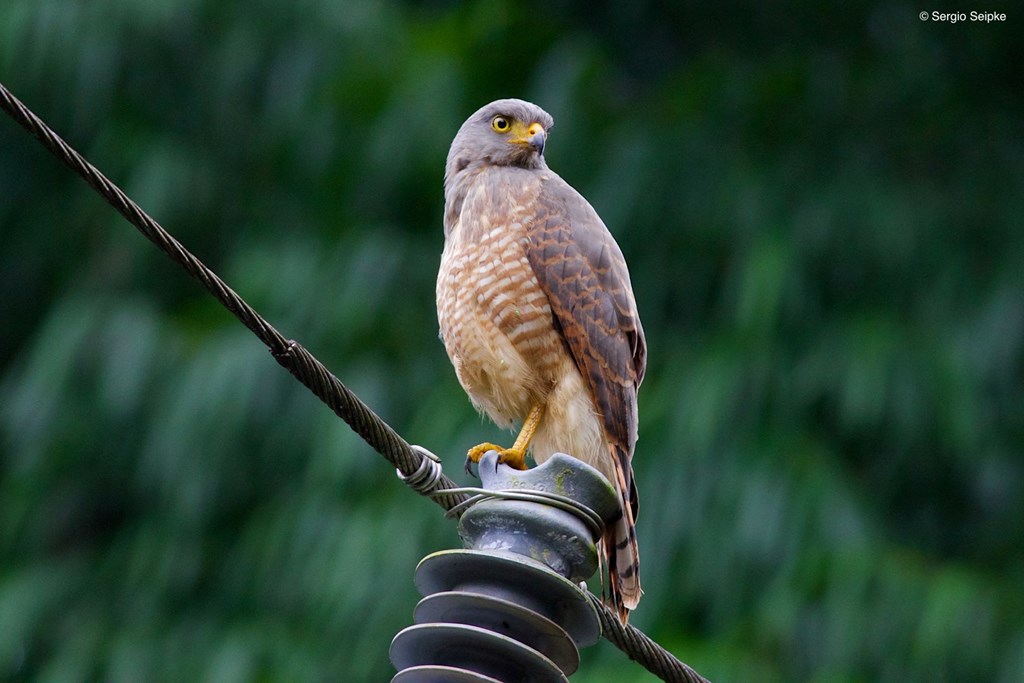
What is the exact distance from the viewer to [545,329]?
142 inches

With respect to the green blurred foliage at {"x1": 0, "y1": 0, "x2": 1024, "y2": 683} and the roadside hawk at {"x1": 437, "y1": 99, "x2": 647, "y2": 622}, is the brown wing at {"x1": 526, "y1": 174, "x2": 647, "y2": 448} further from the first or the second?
the green blurred foliage at {"x1": 0, "y1": 0, "x2": 1024, "y2": 683}

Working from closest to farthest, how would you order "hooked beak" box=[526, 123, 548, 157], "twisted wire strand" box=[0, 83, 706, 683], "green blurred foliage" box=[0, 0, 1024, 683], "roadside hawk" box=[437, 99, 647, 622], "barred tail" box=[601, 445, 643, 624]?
"twisted wire strand" box=[0, 83, 706, 683]
"barred tail" box=[601, 445, 643, 624]
"roadside hawk" box=[437, 99, 647, 622]
"hooked beak" box=[526, 123, 548, 157]
"green blurred foliage" box=[0, 0, 1024, 683]

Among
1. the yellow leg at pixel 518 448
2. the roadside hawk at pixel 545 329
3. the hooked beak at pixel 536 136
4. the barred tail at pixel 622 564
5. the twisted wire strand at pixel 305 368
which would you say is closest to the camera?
the twisted wire strand at pixel 305 368

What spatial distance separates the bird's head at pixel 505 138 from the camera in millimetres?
4109

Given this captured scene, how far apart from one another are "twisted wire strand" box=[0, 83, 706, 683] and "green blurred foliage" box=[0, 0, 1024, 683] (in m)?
3.02

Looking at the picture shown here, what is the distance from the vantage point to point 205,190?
26.8 ft

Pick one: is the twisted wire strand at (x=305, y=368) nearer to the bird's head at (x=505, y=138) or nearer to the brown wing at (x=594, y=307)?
the brown wing at (x=594, y=307)

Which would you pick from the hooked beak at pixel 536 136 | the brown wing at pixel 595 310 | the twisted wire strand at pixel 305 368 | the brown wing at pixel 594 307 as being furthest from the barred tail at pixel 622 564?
the hooked beak at pixel 536 136

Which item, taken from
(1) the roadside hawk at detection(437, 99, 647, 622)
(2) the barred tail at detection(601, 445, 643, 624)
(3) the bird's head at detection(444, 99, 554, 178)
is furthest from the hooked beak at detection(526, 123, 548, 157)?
(2) the barred tail at detection(601, 445, 643, 624)

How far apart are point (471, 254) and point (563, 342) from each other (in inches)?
13.1

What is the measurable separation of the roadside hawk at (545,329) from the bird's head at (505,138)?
0.31 meters

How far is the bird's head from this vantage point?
4.11 meters

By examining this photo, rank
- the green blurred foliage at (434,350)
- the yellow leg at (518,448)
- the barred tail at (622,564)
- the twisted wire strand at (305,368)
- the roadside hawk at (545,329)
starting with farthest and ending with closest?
the green blurred foliage at (434,350) < the roadside hawk at (545,329) < the barred tail at (622,564) < the yellow leg at (518,448) < the twisted wire strand at (305,368)

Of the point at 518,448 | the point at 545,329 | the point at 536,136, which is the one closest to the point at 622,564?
the point at 518,448
